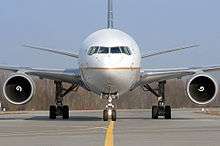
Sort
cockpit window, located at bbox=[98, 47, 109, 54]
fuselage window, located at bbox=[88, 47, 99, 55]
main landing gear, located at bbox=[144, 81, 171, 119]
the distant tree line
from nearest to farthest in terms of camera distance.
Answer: cockpit window, located at bbox=[98, 47, 109, 54], fuselage window, located at bbox=[88, 47, 99, 55], main landing gear, located at bbox=[144, 81, 171, 119], the distant tree line

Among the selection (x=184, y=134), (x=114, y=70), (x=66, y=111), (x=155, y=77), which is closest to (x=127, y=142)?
(x=184, y=134)

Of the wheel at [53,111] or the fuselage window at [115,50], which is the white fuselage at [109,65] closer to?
the fuselage window at [115,50]

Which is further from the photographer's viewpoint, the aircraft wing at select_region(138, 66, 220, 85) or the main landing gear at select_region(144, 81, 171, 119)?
the main landing gear at select_region(144, 81, 171, 119)

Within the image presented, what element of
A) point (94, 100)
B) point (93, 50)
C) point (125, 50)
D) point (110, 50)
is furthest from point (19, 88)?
point (94, 100)

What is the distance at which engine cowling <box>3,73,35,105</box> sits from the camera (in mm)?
27859

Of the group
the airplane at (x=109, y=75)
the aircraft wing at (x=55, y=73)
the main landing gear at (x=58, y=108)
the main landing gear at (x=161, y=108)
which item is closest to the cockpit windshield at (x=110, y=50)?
the airplane at (x=109, y=75)

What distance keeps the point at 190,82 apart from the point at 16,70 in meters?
7.26

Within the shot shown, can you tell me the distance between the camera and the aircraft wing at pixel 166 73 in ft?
89.8

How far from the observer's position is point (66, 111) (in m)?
29.9

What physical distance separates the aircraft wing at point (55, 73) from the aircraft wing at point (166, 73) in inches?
105

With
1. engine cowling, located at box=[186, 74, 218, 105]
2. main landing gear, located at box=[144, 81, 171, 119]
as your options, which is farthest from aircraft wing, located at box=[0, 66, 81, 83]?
engine cowling, located at box=[186, 74, 218, 105]

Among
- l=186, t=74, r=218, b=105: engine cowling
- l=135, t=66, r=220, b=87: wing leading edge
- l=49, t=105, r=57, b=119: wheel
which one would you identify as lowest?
l=49, t=105, r=57, b=119: wheel

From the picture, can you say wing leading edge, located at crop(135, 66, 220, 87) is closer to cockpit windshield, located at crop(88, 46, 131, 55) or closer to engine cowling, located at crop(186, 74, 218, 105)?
engine cowling, located at crop(186, 74, 218, 105)

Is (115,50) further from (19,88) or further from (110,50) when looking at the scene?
(19,88)
